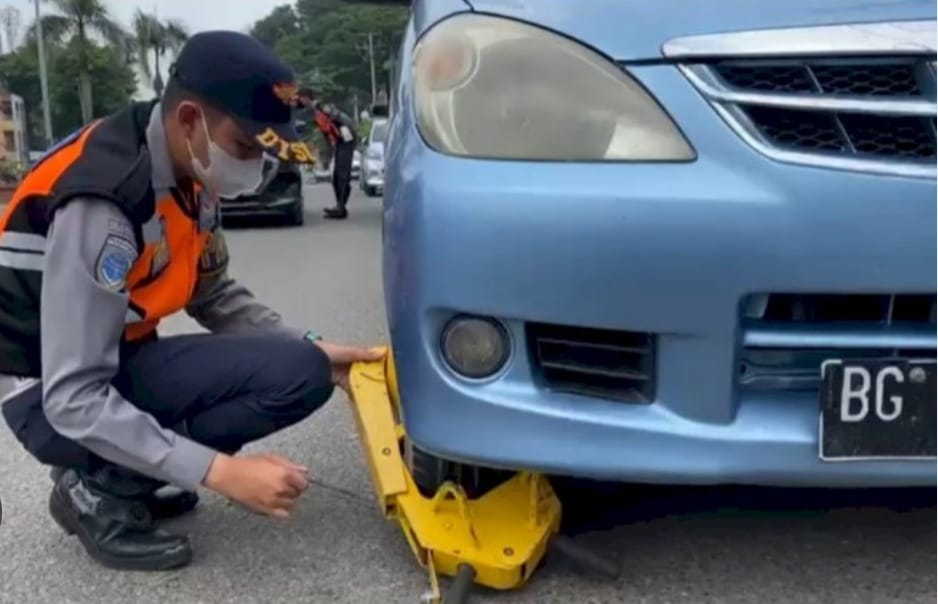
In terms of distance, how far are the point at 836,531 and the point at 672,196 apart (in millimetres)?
963

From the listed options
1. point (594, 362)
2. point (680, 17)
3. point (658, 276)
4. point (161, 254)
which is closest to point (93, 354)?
point (161, 254)

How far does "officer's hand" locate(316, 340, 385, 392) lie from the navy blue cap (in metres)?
0.46

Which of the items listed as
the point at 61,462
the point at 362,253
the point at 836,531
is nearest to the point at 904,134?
the point at 836,531

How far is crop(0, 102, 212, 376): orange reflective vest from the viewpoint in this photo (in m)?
1.99

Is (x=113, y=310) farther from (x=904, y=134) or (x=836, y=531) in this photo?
(x=836, y=531)

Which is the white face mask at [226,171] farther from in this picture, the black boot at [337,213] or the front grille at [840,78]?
the black boot at [337,213]

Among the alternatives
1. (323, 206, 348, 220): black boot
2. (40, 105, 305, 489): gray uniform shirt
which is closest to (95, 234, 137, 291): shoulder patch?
(40, 105, 305, 489): gray uniform shirt

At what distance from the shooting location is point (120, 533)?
2.25 m

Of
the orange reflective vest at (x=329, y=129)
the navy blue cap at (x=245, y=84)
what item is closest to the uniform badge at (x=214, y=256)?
the navy blue cap at (x=245, y=84)

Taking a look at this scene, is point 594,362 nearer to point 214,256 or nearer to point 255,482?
point 255,482

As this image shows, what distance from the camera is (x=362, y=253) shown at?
892 centimetres

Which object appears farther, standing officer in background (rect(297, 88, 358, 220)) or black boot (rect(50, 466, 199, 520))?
standing officer in background (rect(297, 88, 358, 220))

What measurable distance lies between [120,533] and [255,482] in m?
0.42

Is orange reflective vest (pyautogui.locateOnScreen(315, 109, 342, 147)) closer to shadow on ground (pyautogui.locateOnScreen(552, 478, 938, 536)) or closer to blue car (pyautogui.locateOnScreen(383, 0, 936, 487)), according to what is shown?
shadow on ground (pyautogui.locateOnScreen(552, 478, 938, 536))
